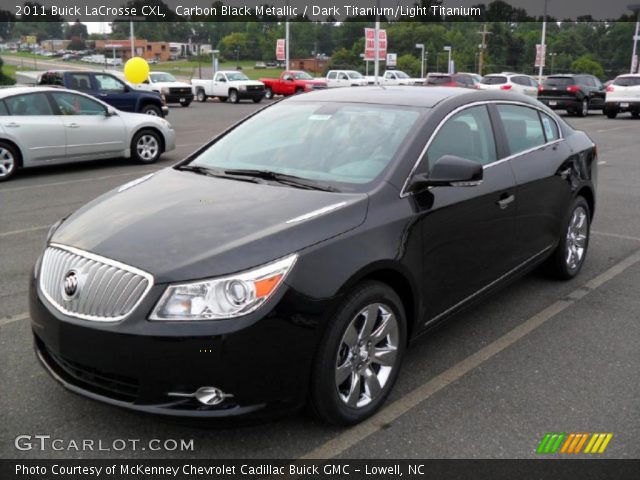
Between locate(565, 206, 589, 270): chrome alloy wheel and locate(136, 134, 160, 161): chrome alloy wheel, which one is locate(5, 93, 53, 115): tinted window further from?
locate(565, 206, 589, 270): chrome alloy wheel

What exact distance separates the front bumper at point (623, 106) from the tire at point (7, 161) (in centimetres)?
2221

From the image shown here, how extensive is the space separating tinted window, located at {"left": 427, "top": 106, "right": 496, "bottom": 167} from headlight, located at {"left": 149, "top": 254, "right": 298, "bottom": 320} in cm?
149

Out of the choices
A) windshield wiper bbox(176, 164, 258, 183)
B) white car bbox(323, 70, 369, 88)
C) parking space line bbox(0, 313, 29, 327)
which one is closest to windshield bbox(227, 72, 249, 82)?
white car bbox(323, 70, 369, 88)

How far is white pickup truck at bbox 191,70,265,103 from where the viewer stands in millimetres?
34938

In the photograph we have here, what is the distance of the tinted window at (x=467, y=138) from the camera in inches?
156

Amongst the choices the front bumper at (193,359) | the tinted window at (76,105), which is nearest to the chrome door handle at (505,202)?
the front bumper at (193,359)

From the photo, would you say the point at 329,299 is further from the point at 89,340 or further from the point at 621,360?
the point at 621,360

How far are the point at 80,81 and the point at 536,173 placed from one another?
55.0 feet

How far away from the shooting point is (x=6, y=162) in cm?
1070

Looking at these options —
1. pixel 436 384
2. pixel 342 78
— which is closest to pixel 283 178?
pixel 436 384

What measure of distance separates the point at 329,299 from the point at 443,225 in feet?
3.59

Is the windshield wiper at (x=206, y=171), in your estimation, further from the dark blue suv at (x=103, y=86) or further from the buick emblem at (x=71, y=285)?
the dark blue suv at (x=103, y=86)

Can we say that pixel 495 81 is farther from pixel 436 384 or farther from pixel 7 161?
pixel 436 384

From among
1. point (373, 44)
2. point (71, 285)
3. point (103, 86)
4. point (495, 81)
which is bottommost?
point (71, 285)
